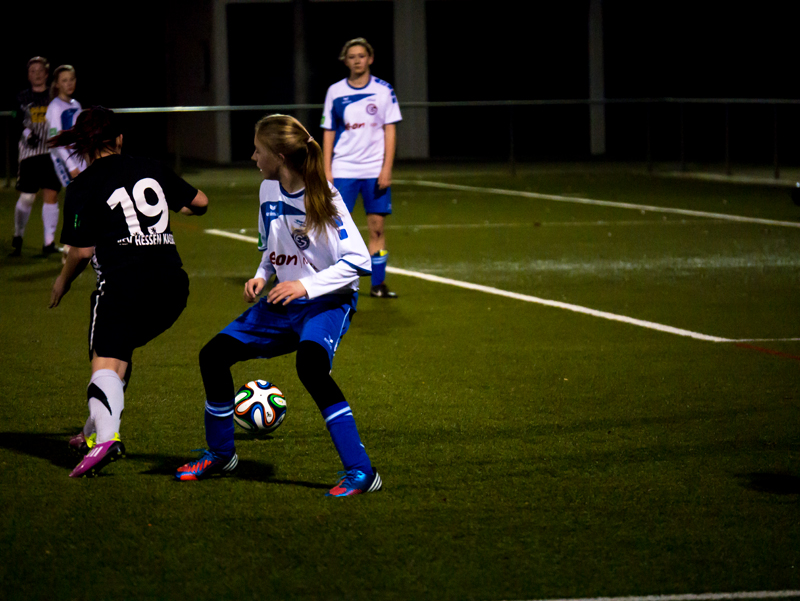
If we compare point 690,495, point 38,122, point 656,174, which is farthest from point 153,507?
point 656,174

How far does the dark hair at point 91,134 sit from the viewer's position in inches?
206

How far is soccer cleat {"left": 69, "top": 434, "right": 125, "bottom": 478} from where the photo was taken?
5121 millimetres

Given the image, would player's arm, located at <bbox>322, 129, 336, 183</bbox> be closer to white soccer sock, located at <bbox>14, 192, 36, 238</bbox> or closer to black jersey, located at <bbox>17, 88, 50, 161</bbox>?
black jersey, located at <bbox>17, 88, 50, 161</bbox>

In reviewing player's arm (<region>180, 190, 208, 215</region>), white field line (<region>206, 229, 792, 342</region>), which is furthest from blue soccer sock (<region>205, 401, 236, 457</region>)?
white field line (<region>206, 229, 792, 342</region>)

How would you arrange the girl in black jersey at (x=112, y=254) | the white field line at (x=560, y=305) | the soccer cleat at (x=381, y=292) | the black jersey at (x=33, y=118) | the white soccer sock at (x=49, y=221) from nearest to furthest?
the girl in black jersey at (x=112, y=254) → the white field line at (x=560, y=305) → the soccer cleat at (x=381, y=292) → the black jersey at (x=33, y=118) → the white soccer sock at (x=49, y=221)

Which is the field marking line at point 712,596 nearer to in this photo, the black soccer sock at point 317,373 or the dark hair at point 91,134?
the black soccer sock at point 317,373

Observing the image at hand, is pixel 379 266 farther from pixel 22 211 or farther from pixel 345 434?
pixel 345 434

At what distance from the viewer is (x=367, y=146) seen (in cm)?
1048

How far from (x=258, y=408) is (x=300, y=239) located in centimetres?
101

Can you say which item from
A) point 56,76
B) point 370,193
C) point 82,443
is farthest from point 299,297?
point 56,76

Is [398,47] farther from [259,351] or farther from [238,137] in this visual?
[259,351]

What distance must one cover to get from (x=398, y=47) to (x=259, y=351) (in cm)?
2502

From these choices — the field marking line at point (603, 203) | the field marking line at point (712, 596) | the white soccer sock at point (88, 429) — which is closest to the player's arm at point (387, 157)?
Answer: the white soccer sock at point (88, 429)

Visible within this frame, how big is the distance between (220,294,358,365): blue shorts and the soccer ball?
1.69 feet
